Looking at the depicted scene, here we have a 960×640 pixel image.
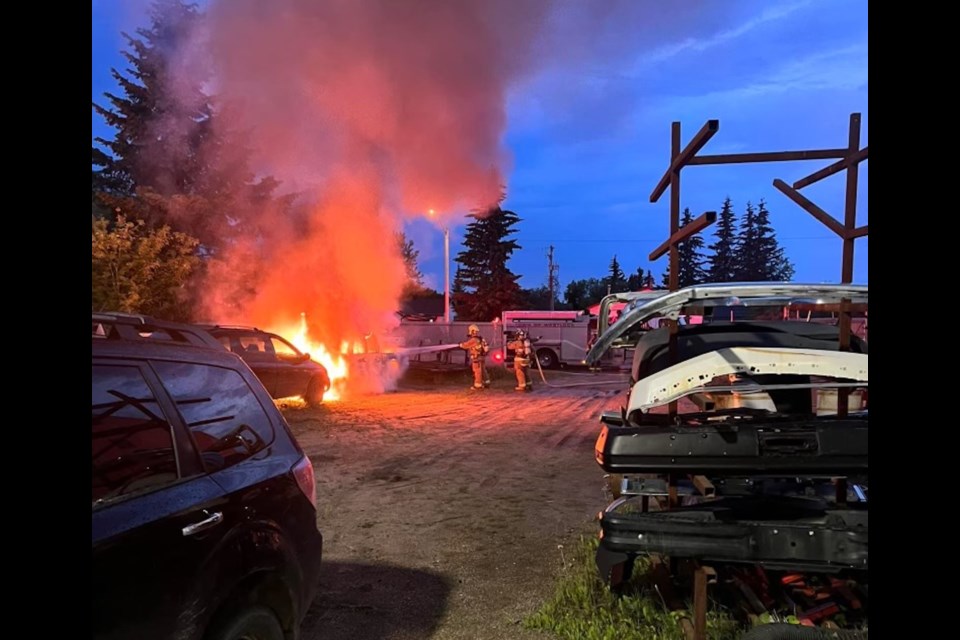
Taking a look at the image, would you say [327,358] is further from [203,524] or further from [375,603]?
[203,524]

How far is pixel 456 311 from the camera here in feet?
147

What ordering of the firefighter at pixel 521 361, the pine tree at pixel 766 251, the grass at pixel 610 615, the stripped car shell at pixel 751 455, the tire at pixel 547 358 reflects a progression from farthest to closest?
the pine tree at pixel 766 251, the tire at pixel 547 358, the firefighter at pixel 521 361, the grass at pixel 610 615, the stripped car shell at pixel 751 455

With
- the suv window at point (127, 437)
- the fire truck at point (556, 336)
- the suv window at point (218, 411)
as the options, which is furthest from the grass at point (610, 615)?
the fire truck at point (556, 336)

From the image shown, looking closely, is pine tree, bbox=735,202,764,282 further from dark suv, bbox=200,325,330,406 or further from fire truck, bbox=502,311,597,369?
dark suv, bbox=200,325,330,406

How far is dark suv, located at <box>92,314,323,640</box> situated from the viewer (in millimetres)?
1840

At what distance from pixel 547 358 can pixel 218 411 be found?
22784 mm

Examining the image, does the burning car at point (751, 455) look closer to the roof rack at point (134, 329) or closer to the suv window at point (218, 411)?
the suv window at point (218, 411)

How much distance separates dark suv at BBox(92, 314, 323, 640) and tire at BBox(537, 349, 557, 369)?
22.3 m

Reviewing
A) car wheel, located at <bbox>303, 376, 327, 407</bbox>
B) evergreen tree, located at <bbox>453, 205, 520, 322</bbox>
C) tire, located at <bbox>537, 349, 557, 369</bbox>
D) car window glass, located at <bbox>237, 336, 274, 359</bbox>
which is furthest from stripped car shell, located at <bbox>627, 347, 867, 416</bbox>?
evergreen tree, located at <bbox>453, 205, 520, 322</bbox>

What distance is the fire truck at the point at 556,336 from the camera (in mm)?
24641

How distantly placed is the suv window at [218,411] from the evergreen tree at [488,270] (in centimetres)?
3935

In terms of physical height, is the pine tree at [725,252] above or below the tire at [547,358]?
above
